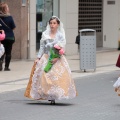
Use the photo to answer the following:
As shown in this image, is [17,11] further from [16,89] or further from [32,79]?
[32,79]

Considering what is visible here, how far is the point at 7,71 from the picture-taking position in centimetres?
1798

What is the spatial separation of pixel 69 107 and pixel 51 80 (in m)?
0.58

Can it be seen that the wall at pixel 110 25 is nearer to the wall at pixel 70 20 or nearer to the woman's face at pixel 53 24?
the wall at pixel 70 20

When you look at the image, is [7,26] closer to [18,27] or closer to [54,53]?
[18,27]

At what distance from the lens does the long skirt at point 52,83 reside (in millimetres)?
11539

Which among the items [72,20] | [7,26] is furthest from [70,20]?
[7,26]

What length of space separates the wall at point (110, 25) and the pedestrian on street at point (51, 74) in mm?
15174

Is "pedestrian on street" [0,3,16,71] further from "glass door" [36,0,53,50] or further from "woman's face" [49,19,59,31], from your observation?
"woman's face" [49,19,59,31]

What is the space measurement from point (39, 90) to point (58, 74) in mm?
447

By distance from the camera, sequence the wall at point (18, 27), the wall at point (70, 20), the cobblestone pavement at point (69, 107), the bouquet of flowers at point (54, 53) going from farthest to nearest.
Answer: the wall at point (70, 20) < the wall at point (18, 27) < the bouquet of flowers at point (54, 53) < the cobblestone pavement at point (69, 107)

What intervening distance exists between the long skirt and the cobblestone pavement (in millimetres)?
200

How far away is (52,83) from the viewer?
11.6 meters

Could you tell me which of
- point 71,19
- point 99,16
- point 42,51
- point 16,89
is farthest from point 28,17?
point 42,51

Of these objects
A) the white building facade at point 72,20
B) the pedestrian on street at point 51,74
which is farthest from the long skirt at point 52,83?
the white building facade at point 72,20
